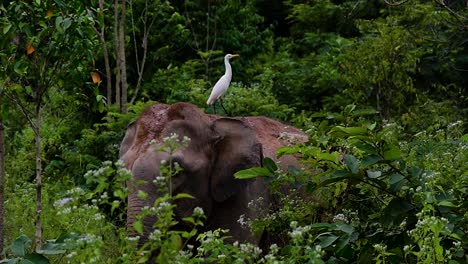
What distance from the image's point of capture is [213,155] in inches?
381

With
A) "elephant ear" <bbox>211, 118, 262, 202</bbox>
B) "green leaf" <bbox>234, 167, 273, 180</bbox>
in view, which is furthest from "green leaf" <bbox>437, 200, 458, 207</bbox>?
"elephant ear" <bbox>211, 118, 262, 202</bbox>

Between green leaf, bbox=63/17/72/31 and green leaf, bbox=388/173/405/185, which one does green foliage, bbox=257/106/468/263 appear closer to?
green leaf, bbox=388/173/405/185

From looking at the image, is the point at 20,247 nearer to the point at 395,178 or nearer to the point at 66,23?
the point at 395,178

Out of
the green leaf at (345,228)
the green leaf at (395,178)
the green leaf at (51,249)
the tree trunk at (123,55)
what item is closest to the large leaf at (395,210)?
the green leaf at (395,178)

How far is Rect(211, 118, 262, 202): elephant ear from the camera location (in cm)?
957

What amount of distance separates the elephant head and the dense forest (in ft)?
1.73

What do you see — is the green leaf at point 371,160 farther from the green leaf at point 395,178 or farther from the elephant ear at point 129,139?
the elephant ear at point 129,139

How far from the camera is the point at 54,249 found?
180 inches

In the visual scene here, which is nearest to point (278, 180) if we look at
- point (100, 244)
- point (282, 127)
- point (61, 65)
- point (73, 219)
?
point (73, 219)

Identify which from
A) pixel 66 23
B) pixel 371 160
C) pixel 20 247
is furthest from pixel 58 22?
pixel 20 247

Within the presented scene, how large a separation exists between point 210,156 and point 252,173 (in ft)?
13.0

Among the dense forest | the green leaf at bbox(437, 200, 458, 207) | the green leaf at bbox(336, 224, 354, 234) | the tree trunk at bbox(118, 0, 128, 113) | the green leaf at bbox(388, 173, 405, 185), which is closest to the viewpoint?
the dense forest

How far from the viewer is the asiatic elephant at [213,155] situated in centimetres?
913

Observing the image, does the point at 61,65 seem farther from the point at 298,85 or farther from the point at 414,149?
the point at 298,85
